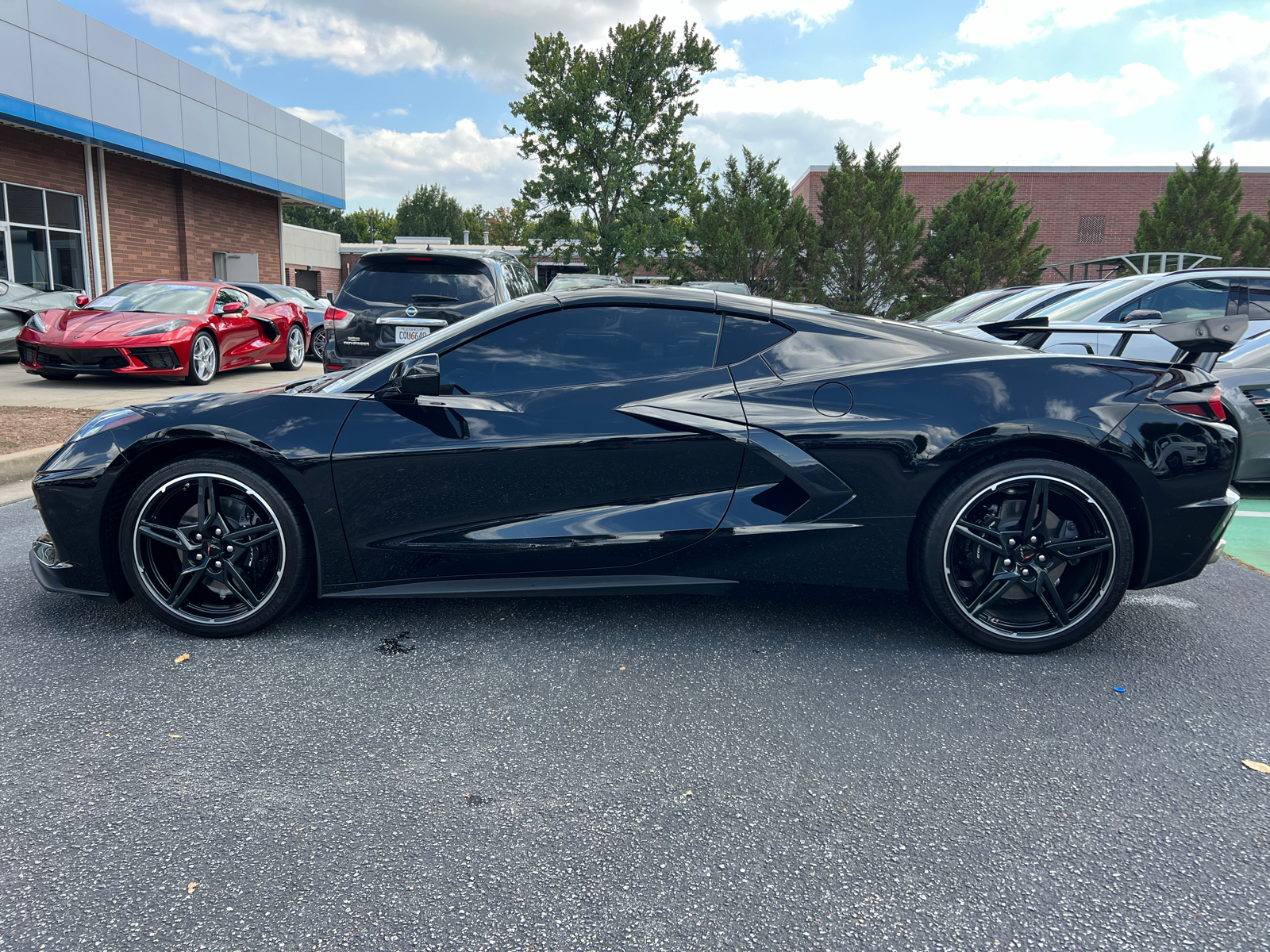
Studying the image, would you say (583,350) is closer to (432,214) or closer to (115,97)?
(115,97)

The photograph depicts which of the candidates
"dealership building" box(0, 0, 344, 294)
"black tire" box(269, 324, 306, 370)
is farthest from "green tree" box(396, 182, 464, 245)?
"black tire" box(269, 324, 306, 370)

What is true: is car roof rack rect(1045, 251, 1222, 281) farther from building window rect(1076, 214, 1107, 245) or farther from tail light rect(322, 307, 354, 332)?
tail light rect(322, 307, 354, 332)

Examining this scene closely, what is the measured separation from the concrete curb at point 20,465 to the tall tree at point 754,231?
51.1ft

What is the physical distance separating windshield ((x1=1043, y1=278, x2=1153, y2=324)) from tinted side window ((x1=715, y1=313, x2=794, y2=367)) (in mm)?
4932

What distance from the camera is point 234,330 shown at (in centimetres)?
1222

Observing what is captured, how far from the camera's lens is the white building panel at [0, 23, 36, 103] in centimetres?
1523

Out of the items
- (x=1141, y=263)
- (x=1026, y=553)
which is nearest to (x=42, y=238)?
(x=1026, y=553)

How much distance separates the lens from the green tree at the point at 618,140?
2100cm

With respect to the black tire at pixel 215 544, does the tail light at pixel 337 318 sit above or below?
above

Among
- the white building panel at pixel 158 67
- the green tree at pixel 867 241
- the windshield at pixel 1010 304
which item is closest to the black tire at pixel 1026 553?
the windshield at pixel 1010 304

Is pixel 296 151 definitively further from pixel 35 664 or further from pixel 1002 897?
pixel 1002 897

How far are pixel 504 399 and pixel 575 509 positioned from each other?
19.8 inches

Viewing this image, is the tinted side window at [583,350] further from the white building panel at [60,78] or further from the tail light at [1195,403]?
the white building panel at [60,78]

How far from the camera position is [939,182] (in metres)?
30.2
